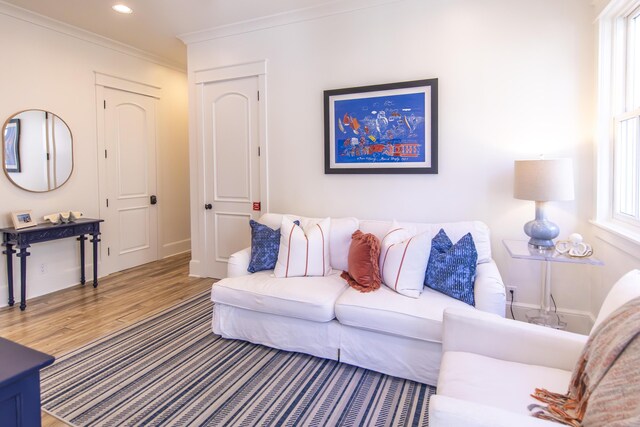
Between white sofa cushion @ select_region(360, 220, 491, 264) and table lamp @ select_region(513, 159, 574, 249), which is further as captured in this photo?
white sofa cushion @ select_region(360, 220, 491, 264)

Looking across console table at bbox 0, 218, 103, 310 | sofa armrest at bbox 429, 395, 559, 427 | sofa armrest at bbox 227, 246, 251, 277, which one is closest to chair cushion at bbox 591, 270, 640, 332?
sofa armrest at bbox 429, 395, 559, 427

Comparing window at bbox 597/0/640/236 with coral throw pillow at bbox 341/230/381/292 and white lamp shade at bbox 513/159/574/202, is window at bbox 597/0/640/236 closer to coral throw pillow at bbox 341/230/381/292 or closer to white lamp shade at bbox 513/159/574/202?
white lamp shade at bbox 513/159/574/202

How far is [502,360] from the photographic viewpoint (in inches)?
60.4

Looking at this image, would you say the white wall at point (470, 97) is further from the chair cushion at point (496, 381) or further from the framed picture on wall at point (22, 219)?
the framed picture on wall at point (22, 219)

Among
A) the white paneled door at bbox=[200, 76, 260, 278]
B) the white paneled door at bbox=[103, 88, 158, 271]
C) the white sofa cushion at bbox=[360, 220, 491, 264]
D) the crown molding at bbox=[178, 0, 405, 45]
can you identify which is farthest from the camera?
the white paneled door at bbox=[103, 88, 158, 271]

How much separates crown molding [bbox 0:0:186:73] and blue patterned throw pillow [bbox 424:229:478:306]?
4.35 meters

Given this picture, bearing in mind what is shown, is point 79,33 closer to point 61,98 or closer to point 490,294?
point 61,98

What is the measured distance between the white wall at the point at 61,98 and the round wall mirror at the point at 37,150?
72mm

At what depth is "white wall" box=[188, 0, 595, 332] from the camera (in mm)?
2703

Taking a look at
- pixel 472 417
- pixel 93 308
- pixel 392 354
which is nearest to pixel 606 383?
pixel 472 417

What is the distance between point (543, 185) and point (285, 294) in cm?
188

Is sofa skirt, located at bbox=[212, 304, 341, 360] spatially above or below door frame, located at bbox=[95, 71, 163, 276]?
below

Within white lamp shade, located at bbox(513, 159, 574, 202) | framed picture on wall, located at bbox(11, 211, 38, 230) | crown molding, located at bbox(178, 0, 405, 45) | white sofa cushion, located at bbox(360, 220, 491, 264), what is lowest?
white sofa cushion, located at bbox(360, 220, 491, 264)

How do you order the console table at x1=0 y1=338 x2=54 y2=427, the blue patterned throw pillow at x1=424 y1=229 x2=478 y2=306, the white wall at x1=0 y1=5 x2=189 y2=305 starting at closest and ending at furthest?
1. the console table at x1=0 y1=338 x2=54 y2=427
2. the blue patterned throw pillow at x1=424 y1=229 x2=478 y2=306
3. the white wall at x1=0 y1=5 x2=189 y2=305
